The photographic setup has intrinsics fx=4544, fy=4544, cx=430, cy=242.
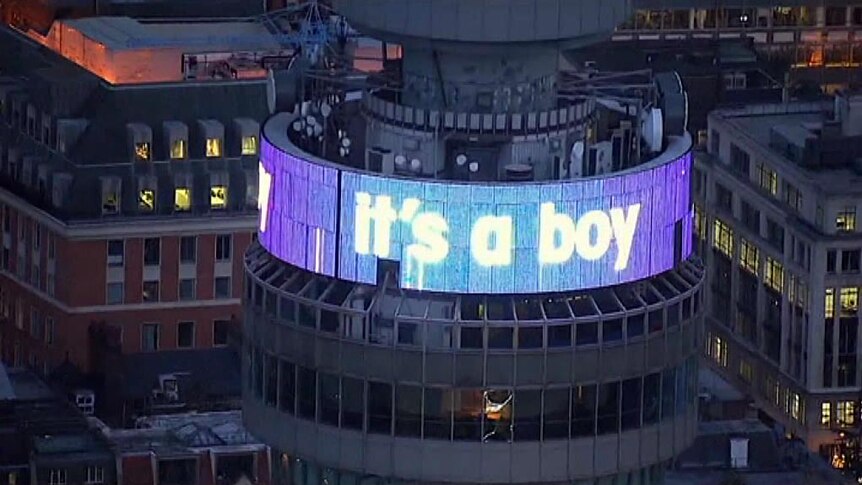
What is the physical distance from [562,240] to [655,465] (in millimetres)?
6517

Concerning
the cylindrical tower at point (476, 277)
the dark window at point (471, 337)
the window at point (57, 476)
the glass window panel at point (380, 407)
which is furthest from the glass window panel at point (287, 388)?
the window at point (57, 476)

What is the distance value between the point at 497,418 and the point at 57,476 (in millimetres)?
94013

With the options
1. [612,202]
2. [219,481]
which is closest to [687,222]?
[612,202]

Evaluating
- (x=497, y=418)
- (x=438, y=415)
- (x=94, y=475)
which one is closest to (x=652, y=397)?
(x=497, y=418)

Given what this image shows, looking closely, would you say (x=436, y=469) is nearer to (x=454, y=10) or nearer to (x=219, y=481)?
(x=454, y=10)

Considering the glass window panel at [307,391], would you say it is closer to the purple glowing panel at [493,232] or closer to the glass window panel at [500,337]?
the purple glowing panel at [493,232]

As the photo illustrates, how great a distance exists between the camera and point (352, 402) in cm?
9888

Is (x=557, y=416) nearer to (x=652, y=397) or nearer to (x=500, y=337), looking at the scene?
(x=500, y=337)

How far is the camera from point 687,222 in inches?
3984

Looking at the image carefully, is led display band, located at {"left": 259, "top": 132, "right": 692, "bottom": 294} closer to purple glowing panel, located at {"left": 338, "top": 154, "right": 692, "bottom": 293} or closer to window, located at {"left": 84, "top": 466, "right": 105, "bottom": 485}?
purple glowing panel, located at {"left": 338, "top": 154, "right": 692, "bottom": 293}

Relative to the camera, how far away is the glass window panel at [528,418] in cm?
9819

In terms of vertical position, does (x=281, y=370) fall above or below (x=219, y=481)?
above

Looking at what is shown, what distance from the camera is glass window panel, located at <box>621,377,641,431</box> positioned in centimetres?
9931

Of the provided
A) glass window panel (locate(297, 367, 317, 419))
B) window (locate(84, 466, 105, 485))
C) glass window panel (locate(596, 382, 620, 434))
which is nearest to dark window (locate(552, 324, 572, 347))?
glass window panel (locate(596, 382, 620, 434))
